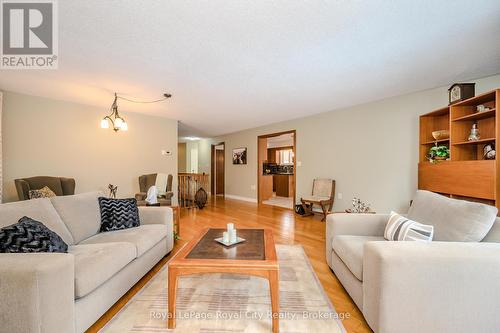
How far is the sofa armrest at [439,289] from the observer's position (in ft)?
3.90

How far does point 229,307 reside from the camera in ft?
5.41

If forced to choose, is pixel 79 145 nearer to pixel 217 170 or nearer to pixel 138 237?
pixel 138 237

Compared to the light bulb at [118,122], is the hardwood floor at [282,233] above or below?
below

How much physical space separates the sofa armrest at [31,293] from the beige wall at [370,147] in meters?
4.46

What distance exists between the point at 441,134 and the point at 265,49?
2804 millimetres

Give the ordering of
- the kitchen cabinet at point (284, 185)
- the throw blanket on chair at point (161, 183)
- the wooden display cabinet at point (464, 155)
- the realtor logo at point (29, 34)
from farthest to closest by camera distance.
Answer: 1. the kitchen cabinet at point (284, 185)
2. the throw blanket on chair at point (161, 183)
3. the wooden display cabinet at point (464, 155)
4. the realtor logo at point (29, 34)

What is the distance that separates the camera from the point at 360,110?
4230mm

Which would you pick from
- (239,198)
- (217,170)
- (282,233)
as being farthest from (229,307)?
(217,170)

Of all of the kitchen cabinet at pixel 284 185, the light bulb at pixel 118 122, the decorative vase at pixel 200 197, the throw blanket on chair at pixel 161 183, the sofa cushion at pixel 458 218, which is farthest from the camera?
the kitchen cabinet at pixel 284 185

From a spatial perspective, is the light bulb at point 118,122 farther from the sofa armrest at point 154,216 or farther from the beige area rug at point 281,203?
the beige area rug at point 281,203

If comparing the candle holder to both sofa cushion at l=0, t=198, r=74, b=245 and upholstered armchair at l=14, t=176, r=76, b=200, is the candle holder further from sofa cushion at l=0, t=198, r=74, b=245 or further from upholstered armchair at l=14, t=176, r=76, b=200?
upholstered armchair at l=14, t=176, r=76, b=200

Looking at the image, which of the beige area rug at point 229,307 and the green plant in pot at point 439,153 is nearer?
the beige area rug at point 229,307

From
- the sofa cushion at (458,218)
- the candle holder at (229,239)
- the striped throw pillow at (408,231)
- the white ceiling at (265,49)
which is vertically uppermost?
the white ceiling at (265,49)

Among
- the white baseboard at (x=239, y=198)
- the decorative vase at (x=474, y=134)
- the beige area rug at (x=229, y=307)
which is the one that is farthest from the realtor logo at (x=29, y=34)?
the white baseboard at (x=239, y=198)
